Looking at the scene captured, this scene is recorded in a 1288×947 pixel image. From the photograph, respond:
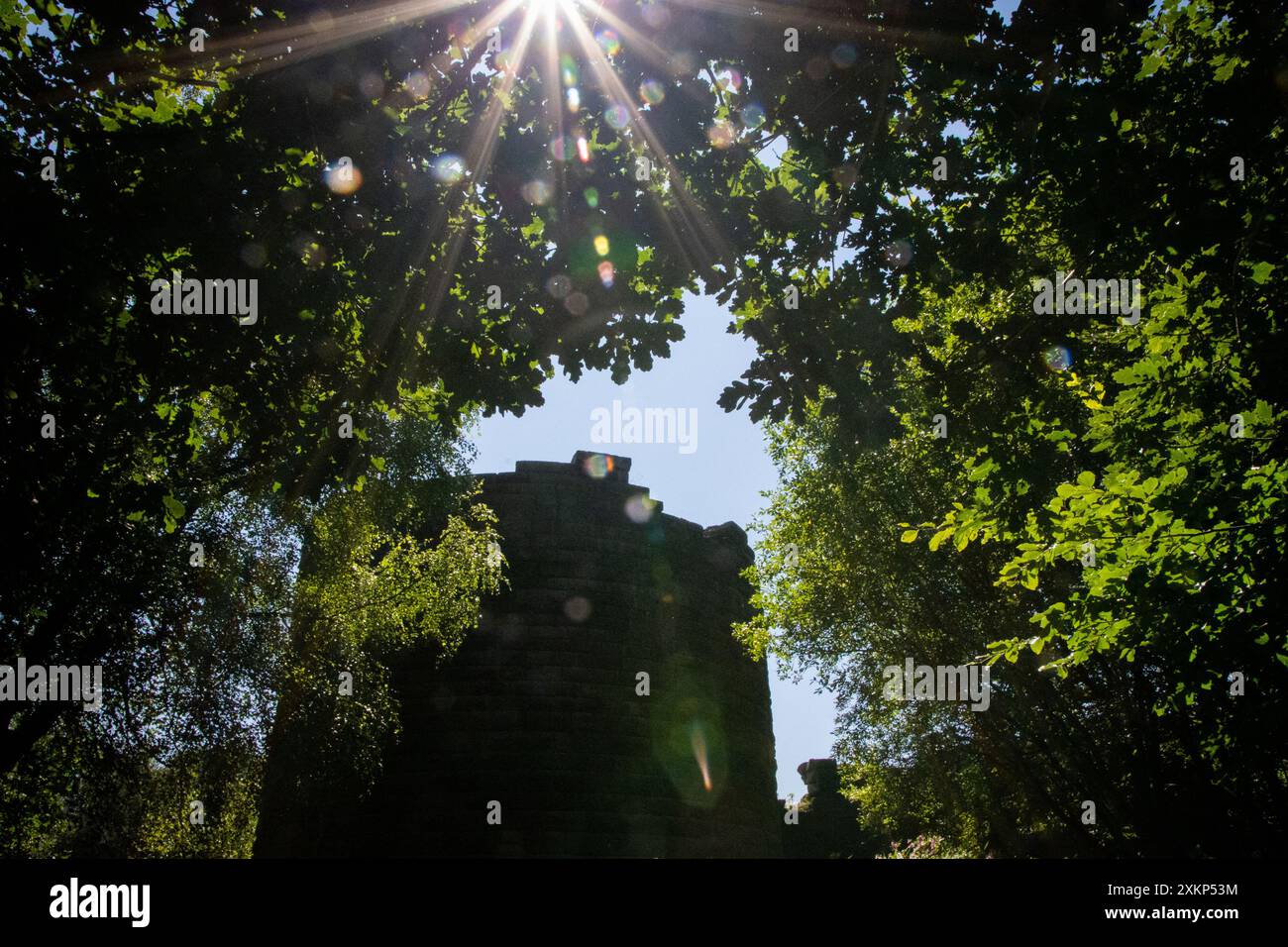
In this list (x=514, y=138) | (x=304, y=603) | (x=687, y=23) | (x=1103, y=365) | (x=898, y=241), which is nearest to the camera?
(x=687, y=23)

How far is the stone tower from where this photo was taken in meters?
14.3

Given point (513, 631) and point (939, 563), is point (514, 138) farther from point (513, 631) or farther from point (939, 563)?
point (513, 631)

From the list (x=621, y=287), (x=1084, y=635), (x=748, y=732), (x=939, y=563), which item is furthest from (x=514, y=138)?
(x=748, y=732)

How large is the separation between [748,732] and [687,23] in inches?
651

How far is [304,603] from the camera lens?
39.8ft

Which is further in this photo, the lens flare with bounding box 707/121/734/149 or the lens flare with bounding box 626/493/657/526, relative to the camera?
the lens flare with bounding box 626/493/657/526

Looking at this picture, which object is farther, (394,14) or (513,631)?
(513,631)

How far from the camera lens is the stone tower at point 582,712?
14305 mm

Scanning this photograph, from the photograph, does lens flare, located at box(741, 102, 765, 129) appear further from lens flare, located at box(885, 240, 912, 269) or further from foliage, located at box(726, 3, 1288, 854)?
lens flare, located at box(885, 240, 912, 269)

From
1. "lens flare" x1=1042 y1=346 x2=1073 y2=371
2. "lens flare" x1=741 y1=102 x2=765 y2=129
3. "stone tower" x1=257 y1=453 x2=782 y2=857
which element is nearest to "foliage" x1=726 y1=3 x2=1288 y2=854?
"lens flare" x1=1042 y1=346 x2=1073 y2=371

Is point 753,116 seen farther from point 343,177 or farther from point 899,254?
point 343,177

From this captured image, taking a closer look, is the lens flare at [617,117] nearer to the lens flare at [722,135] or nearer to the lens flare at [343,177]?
the lens flare at [722,135]

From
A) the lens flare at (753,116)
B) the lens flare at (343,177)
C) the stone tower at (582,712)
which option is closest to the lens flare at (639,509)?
the stone tower at (582,712)

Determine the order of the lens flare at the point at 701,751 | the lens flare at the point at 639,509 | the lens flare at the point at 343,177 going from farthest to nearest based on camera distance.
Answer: the lens flare at the point at 639,509, the lens flare at the point at 701,751, the lens flare at the point at 343,177
